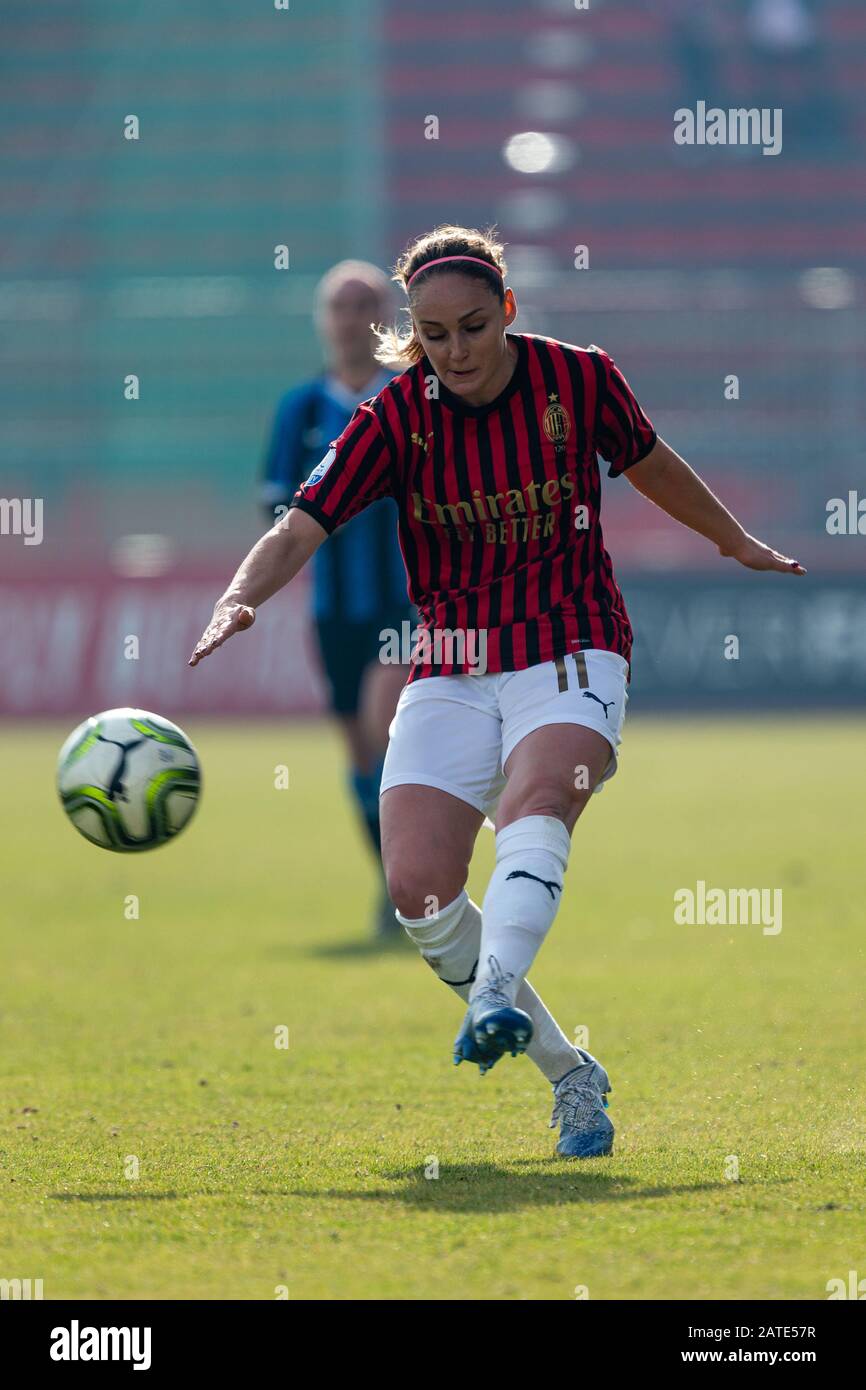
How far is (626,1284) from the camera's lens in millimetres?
3318

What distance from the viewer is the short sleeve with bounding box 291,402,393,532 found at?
470cm

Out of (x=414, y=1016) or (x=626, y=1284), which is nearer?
(x=626, y=1284)

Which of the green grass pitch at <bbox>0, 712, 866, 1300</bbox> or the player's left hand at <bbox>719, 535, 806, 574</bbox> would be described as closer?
the green grass pitch at <bbox>0, 712, 866, 1300</bbox>

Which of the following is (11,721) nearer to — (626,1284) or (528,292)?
(528,292)

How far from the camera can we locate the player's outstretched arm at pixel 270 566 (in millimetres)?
4414

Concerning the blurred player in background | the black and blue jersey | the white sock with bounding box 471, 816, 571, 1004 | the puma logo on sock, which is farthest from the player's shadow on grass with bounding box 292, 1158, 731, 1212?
the black and blue jersey

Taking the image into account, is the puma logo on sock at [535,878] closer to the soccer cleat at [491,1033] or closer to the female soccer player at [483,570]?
the female soccer player at [483,570]

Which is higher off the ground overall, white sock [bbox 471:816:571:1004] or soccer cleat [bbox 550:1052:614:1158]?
white sock [bbox 471:816:571:1004]

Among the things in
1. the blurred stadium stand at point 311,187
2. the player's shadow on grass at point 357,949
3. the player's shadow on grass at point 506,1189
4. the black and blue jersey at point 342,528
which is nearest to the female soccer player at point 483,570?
the player's shadow on grass at point 506,1189

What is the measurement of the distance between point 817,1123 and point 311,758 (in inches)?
575

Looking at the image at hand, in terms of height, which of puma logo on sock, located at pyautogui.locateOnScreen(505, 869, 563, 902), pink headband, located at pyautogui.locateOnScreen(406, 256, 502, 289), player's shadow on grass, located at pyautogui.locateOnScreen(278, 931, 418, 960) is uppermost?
pink headband, located at pyautogui.locateOnScreen(406, 256, 502, 289)

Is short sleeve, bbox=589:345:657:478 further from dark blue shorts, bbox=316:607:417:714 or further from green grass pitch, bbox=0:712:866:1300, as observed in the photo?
dark blue shorts, bbox=316:607:417:714

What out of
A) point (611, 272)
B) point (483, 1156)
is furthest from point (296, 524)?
point (611, 272)

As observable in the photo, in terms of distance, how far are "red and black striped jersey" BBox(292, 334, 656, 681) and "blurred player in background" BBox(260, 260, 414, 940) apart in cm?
361
